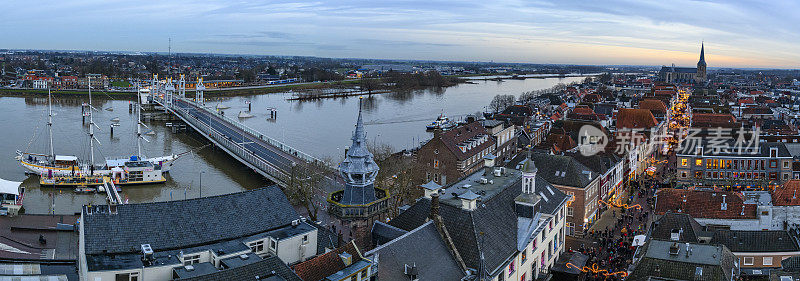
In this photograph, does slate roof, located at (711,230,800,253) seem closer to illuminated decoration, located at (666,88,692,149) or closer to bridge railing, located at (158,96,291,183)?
bridge railing, located at (158,96,291,183)

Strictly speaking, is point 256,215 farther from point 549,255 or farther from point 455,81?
point 455,81

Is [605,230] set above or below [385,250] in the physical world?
below

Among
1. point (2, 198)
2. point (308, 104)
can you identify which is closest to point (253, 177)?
point (2, 198)

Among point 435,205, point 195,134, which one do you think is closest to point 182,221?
point 435,205

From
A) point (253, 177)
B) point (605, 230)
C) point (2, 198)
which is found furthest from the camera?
point (253, 177)

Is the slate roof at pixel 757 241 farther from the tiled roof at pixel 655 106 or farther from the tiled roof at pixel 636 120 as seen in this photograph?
the tiled roof at pixel 655 106

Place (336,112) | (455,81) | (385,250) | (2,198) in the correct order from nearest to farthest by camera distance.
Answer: (385,250) < (2,198) < (336,112) < (455,81)
